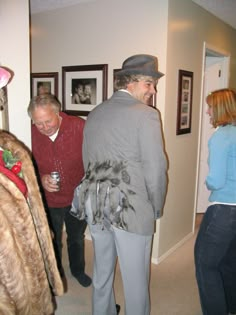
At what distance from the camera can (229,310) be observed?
2.08m

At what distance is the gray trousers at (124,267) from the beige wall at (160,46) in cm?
102

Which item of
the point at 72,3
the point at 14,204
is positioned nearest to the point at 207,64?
the point at 72,3

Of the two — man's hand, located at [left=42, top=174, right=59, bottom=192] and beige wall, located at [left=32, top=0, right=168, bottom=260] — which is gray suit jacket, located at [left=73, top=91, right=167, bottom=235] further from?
beige wall, located at [left=32, top=0, right=168, bottom=260]

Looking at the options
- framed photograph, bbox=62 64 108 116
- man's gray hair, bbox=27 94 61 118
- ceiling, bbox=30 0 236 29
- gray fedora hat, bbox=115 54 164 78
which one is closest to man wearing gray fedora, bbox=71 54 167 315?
gray fedora hat, bbox=115 54 164 78

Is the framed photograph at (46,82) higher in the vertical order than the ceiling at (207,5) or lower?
lower

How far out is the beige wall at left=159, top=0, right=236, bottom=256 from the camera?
2.62m

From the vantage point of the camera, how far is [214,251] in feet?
5.68

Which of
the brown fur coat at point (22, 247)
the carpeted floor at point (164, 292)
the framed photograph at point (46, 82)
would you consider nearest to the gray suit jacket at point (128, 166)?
the brown fur coat at point (22, 247)

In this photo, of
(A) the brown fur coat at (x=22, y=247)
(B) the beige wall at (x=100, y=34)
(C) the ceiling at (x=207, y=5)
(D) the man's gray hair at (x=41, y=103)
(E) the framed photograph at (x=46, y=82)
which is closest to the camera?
(A) the brown fur coat at (x=22, y=247)

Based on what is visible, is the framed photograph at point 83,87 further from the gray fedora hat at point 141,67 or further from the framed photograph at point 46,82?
the gray fedora hat at point 141,67

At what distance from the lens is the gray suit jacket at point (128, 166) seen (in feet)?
5.03

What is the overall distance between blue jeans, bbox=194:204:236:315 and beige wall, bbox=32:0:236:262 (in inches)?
37.0

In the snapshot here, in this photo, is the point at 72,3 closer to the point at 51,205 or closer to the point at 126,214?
the point at 51,205

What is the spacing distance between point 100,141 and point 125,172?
0.72ft
